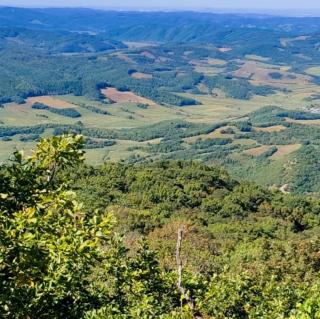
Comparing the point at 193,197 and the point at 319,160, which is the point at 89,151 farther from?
the point at 193,197

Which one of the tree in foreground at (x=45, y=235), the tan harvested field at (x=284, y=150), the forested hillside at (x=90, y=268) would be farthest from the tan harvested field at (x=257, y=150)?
the tree in foreground at (x=45, y=235)

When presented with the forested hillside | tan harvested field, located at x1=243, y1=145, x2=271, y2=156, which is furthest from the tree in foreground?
tan harvested field, located at x1=243, y1=145, x2=271, y2=156

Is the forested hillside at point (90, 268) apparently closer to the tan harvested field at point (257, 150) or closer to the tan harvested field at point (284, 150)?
the tan harvested field at point (284, 150)

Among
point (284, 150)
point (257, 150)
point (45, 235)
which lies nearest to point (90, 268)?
point (45, 235)

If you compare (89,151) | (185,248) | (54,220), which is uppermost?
(54,220)

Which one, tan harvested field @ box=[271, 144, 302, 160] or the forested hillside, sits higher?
the forested hillside

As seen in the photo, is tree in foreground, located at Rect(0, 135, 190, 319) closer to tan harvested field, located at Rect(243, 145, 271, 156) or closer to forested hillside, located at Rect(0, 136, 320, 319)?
forested hillside, located at Rect(0, 136, 320, 319)

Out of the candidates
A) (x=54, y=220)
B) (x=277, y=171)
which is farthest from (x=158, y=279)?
(x=277, y=171)

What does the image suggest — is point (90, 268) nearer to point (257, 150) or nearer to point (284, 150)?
point (284, 150)
